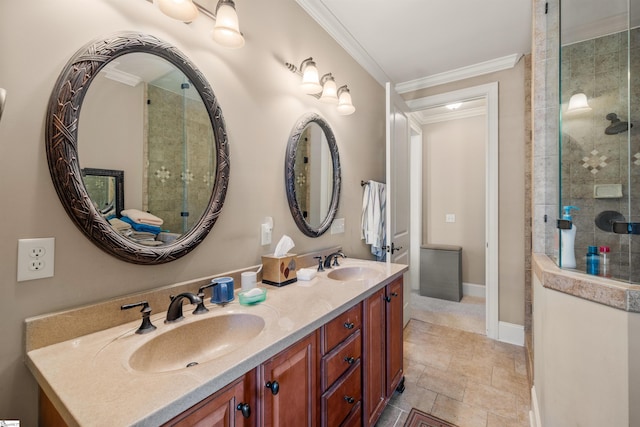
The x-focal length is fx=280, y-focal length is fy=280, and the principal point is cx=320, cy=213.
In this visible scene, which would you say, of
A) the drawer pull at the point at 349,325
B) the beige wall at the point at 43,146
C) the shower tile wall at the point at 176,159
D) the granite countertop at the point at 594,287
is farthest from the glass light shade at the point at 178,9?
the granite countertop at the point at 594,287

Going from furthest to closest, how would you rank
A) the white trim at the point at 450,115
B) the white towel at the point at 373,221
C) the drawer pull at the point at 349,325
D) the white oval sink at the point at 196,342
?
the white trim at the point at 450,115, the white towel at the point at 373,221, the drawer pull at the point at 349,325, the white oval sink at the point at 196,342

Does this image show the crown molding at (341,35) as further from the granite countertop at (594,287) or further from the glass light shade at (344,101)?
the granite countertop at (594,287)

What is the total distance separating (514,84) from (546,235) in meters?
1.73

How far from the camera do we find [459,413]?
1.73 meters

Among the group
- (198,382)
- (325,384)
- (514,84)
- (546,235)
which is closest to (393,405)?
(325,384)

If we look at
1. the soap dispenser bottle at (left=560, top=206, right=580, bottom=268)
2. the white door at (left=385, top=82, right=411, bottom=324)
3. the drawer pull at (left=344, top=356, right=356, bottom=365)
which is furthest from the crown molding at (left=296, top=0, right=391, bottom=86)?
the drawer pull at (left=344, top=356, right=356, bottom=365)

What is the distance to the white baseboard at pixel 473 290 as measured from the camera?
3.91 meters

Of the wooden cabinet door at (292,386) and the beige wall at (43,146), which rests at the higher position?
the beige wall at (43,146)

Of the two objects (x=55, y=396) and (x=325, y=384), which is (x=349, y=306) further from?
(x=55, y=396)

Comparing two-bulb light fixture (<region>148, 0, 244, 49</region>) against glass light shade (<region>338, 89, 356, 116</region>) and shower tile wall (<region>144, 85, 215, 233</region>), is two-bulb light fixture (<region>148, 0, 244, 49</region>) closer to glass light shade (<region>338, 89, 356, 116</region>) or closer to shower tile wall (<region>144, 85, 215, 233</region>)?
shower tile wall (<region>144, 85, 215, 233</region>)

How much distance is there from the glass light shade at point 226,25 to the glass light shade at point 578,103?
1.80 meters

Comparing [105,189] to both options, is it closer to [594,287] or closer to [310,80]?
[310,80]

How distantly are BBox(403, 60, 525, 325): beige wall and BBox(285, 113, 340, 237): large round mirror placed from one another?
1.75 meters

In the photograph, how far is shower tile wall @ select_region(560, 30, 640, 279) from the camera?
59.1 inches
